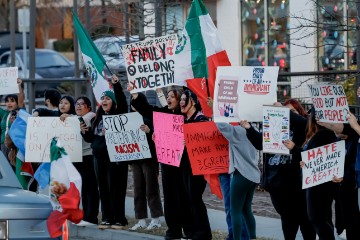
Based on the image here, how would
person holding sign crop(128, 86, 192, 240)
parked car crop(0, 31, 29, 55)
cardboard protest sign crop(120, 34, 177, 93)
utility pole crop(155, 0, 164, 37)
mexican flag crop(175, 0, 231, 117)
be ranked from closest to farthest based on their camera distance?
mexican flag crop(175, 0, 231, 117), person holding sign crop(128, 86, 192, 240), cardboard protest sign crop(120, 34, 177, 93), utility pole crop(155, 0, 164, 37), parked car crop(0, 31, 29, 55)

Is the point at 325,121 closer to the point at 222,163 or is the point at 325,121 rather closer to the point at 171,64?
the point at 222,163

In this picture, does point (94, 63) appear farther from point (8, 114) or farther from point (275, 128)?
point (275, 128)

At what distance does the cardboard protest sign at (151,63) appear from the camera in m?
12.9

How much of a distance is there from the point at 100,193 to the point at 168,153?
6.05 ft

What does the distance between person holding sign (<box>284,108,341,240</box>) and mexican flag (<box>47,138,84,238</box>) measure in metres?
2.69

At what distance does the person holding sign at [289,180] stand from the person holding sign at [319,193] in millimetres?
208

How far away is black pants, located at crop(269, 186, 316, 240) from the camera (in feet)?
36.2

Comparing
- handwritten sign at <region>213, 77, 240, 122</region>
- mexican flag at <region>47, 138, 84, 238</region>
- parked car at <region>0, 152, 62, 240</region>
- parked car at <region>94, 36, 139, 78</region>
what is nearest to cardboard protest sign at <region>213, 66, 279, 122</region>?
handwritten sign at <region>213, 77, 240, 122</region>

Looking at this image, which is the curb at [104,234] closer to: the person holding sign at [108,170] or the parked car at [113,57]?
the person holding sign at [108,170]

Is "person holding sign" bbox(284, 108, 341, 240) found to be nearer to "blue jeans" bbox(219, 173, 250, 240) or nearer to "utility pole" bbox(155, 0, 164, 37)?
"blue jeans" bbox(219, 173, 250, 240)

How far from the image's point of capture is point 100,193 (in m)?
14.0

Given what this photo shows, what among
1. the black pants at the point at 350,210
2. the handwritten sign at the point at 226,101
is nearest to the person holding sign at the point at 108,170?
the handwritten sign at the point at 226,101

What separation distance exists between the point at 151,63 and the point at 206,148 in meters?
1.52

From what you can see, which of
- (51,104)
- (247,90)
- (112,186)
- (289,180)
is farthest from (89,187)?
(289,180)
